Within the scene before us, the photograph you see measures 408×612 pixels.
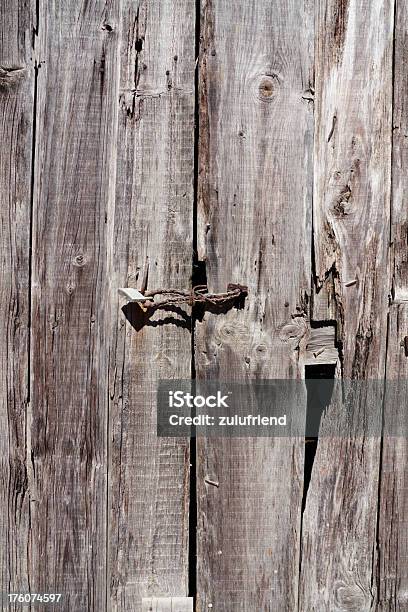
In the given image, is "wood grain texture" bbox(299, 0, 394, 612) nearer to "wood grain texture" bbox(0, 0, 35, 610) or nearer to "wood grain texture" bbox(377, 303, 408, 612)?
"wood grain texture" bbox(377, 303, 408, 612)

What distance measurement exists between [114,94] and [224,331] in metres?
0.69

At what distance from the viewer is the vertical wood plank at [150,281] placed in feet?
5.88

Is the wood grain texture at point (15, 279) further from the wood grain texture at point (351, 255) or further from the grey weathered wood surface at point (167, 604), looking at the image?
the wood grain texture at point (351, 255)

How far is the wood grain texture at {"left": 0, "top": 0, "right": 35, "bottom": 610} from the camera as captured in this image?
1777mm

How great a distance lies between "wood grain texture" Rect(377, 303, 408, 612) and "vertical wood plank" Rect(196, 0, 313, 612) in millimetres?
240

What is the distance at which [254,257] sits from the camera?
1821 mm

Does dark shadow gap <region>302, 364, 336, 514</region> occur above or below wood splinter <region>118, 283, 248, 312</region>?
below

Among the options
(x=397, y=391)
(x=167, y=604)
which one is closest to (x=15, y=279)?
(x=167, y=604)

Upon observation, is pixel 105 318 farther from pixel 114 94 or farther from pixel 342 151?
pixel 342 151

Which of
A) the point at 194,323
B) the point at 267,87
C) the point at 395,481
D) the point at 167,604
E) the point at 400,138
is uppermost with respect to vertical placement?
the point at 267,87

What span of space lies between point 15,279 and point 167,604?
96 cm

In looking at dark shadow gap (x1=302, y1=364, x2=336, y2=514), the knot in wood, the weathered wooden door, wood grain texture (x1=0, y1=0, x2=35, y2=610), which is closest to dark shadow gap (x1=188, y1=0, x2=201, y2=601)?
the weathered wooden door

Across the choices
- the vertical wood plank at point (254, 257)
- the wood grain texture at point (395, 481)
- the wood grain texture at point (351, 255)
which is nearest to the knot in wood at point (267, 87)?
the vertical wood plank at point (254, 257)

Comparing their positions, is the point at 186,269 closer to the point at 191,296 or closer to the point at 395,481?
the point at 191,296
